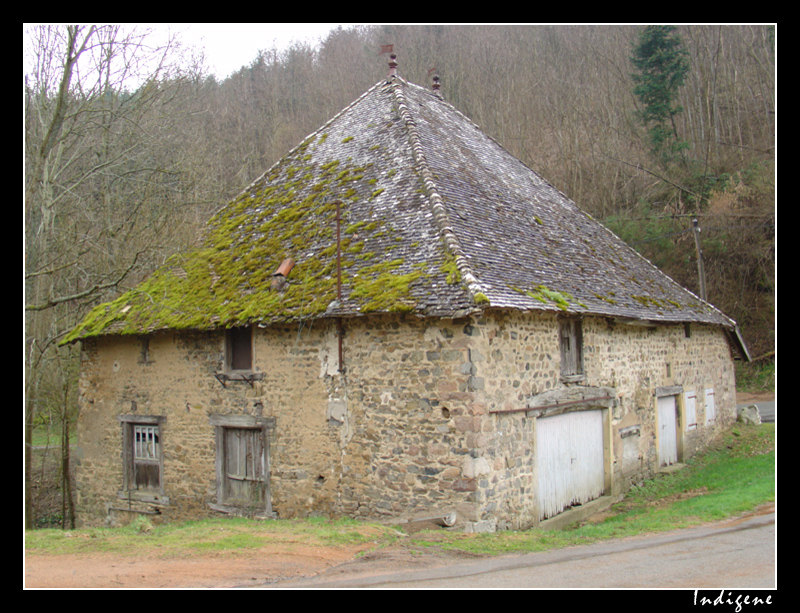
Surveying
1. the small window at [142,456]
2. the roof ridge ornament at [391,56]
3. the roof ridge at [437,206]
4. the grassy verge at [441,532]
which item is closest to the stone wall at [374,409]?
the small window at [142,456]

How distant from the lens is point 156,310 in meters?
11.4

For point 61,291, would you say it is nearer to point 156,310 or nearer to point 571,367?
point 156,310

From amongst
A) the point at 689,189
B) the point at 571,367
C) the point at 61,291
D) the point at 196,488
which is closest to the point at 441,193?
the point at 571,367

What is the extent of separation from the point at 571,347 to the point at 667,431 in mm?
4630

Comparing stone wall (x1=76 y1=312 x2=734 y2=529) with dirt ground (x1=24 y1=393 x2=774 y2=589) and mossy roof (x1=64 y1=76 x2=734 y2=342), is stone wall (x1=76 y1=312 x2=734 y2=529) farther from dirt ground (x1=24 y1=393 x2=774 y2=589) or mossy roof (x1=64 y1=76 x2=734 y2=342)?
dirt ground (x1=24 y1=393 x2=774 y2=589)

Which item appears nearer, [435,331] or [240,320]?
[435,331]

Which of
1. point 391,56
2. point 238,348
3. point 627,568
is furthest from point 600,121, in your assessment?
point 627,568

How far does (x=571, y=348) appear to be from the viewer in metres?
10.5

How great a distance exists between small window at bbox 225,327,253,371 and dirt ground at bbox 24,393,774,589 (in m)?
3.77

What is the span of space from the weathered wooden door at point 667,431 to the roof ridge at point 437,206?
6.90 metres

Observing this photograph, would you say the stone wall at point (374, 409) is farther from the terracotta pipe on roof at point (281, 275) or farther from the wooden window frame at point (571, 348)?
the terracotta pipe on roof at point (281, 275)

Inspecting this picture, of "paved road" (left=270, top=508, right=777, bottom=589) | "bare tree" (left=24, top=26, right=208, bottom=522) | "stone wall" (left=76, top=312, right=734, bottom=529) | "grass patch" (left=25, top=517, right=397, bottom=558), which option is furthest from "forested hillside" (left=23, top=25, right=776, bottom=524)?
"paved road" (left=270, top=508, right=777, bottom=589)

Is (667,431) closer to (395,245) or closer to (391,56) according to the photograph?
(395,245)

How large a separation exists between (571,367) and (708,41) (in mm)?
22386
